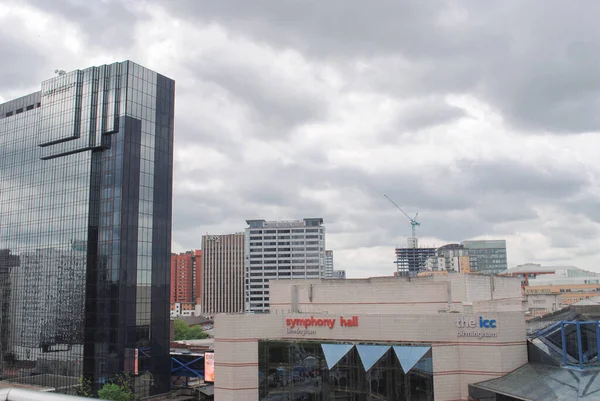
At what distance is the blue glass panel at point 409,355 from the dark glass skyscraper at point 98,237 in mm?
43610

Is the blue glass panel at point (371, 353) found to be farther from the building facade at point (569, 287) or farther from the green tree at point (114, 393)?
the building facade at point (569, 287)

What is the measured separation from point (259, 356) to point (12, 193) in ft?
222

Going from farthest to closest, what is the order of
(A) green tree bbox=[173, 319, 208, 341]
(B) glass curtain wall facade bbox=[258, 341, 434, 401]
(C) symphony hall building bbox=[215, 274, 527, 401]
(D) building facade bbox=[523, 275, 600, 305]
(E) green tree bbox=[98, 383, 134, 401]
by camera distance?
(D) building facade bbox=[523, 275, 600, 305], (A) green tree bbox=[173, 319, 208, 341], (E) green tree bbox=[98, 383, 134, 401], (B) glass curtain wall facade bbox=[258, 341, 434, 401], (C) symphony hall building bbox=[215, 274, 527, 401]

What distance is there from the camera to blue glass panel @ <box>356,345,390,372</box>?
48.8 meters

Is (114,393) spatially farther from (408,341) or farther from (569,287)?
(569,287)

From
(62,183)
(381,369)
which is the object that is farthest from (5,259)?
(381,369)

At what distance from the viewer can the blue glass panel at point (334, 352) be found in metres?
50.3

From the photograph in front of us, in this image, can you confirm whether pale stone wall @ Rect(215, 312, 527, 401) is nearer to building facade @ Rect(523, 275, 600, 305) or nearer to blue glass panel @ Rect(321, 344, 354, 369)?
blue glass panel @ Rect(321, 344, 354, 369)

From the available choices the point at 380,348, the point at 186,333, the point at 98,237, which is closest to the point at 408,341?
the point at 380,348

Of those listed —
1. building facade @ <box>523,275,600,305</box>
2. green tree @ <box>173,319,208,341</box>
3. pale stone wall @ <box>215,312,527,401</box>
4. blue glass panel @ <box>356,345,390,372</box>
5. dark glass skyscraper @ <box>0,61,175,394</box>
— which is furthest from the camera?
building facade @ <box>523,275,600,305</box>

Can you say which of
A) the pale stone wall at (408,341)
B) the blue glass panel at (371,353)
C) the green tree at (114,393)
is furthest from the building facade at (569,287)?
the blue glass panel at (371,353)

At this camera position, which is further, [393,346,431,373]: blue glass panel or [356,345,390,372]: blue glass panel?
[356,345,390,372]: blue glass panel

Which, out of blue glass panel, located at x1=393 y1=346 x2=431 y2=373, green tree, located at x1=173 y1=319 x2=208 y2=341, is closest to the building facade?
green tree, located at x1=173 y1=319 x2=208 y2=341

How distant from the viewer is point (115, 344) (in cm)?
7531
